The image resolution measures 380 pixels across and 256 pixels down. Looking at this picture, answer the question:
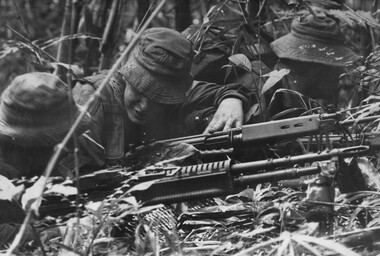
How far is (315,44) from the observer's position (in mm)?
4902

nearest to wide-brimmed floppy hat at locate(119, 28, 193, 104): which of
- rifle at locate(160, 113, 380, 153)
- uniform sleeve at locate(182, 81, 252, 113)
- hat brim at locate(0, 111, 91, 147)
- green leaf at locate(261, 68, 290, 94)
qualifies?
uniform sleeve at locate(182, 81, 252, 113)

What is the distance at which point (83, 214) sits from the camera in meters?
2.98

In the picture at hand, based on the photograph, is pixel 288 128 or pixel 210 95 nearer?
pixel 288 128

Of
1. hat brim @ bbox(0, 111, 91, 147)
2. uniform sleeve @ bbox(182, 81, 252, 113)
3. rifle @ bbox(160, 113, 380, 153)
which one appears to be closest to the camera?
hat brim @ bbox(0, 111, 91, 147)

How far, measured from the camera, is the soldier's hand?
419 cm

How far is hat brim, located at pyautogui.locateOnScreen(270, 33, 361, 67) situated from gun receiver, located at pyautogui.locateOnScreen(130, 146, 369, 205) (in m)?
1.84

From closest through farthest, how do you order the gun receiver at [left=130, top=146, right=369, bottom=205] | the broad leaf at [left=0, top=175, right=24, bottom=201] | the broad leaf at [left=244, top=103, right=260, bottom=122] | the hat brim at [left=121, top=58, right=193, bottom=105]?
the broad leaf at [left=0, top=175, right=24, bottom=201], the gun receiver at [left=130, top=146, right=369, bottom=205], the hat brim at [left=121, top=58, right=193, bottom=105], the broad leaf at [left=244, top=103, right=260, bottom=122]

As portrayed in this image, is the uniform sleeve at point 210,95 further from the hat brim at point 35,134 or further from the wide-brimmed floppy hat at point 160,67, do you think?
the hat brim at point 35,134

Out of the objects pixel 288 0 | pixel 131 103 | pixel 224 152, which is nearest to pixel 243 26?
pixel 288 0

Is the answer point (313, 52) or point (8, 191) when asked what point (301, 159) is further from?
point (313, 52)

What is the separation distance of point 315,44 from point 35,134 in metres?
2.26

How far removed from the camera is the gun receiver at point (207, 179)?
119 inches

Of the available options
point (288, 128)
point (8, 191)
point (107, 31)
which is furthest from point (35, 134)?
point (107, 31)

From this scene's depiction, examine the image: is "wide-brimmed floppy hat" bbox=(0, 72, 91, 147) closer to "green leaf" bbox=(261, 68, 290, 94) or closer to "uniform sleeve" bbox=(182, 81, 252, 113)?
"green leaf" bbox=(261, 68, 290, 94)
